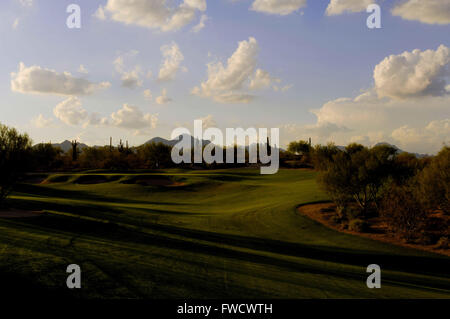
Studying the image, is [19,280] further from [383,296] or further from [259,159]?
[259,159]

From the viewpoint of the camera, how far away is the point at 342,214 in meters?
30.3

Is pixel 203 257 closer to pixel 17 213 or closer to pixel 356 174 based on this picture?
pixel 17 213

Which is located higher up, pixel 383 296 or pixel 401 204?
pixel 401 204

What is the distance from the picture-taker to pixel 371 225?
92.0ft

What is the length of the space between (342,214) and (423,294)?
17234mm

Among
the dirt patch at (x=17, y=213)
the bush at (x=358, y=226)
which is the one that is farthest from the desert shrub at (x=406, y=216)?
the dirt patch at (x=17, y=213)

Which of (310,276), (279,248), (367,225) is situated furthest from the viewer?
(367,225)

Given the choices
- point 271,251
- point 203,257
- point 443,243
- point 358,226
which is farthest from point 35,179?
point 443,243

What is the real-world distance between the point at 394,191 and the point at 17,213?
31.6 metres

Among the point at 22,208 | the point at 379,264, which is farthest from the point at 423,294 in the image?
the point at 22,208

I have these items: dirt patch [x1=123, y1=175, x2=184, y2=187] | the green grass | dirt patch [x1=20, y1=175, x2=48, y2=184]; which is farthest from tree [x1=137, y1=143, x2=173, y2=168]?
the green grass

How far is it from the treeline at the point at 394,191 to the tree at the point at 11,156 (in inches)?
1081

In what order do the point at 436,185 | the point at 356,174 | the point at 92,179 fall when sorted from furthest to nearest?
A: the point at 92,179
the point at 356,174
the point at 436,185

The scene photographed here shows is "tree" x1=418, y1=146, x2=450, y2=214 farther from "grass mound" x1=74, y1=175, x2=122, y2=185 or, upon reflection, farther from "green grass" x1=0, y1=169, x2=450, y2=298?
"grass mound" x1=74, y1=175, x2=122, y2=185
